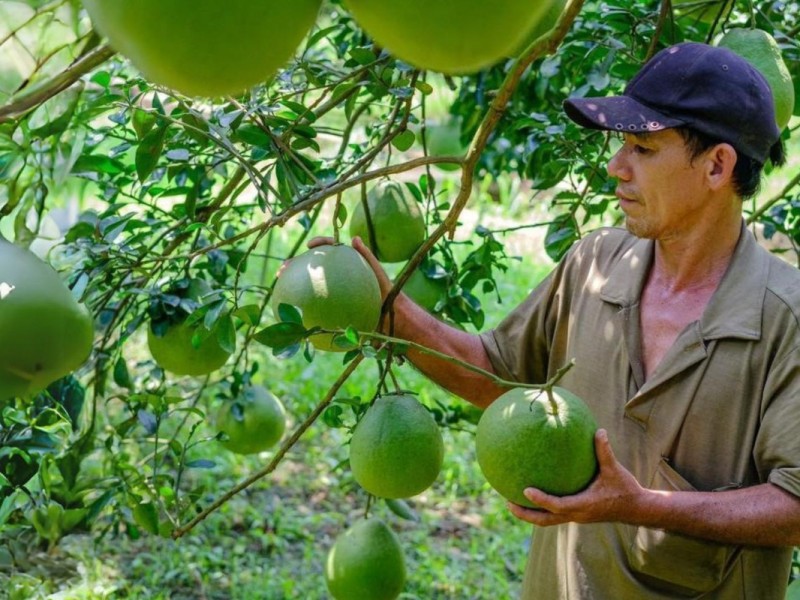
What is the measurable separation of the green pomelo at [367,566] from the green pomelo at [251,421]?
0.51 m

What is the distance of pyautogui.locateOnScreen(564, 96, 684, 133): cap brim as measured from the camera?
1.95 m

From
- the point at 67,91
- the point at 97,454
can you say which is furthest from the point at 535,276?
the point at 67,91

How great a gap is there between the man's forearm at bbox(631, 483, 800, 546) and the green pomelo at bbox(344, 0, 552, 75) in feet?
4.58

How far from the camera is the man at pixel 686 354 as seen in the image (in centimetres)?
180

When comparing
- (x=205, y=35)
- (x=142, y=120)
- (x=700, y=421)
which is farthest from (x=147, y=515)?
(x=205, y=35)

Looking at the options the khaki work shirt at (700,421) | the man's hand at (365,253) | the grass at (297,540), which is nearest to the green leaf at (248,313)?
the man's hand at (365,253)

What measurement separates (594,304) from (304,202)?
854 millimetres

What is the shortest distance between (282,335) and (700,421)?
882mm

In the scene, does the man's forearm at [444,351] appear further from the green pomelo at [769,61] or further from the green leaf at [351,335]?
the green pomelo at [769,61]

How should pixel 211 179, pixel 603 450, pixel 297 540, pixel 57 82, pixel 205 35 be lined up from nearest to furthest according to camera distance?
pixel 205 35
pixel 57 82
pixel 603 450
pixel 211 179
pixel 297 540

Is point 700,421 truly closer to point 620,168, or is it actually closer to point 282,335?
point 620,168

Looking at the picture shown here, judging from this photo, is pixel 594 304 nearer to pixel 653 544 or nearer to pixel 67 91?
pixel 653 544

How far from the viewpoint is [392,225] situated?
6.51ft

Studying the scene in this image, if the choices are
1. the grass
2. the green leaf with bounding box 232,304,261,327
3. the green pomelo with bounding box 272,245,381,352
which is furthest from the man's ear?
the grass
